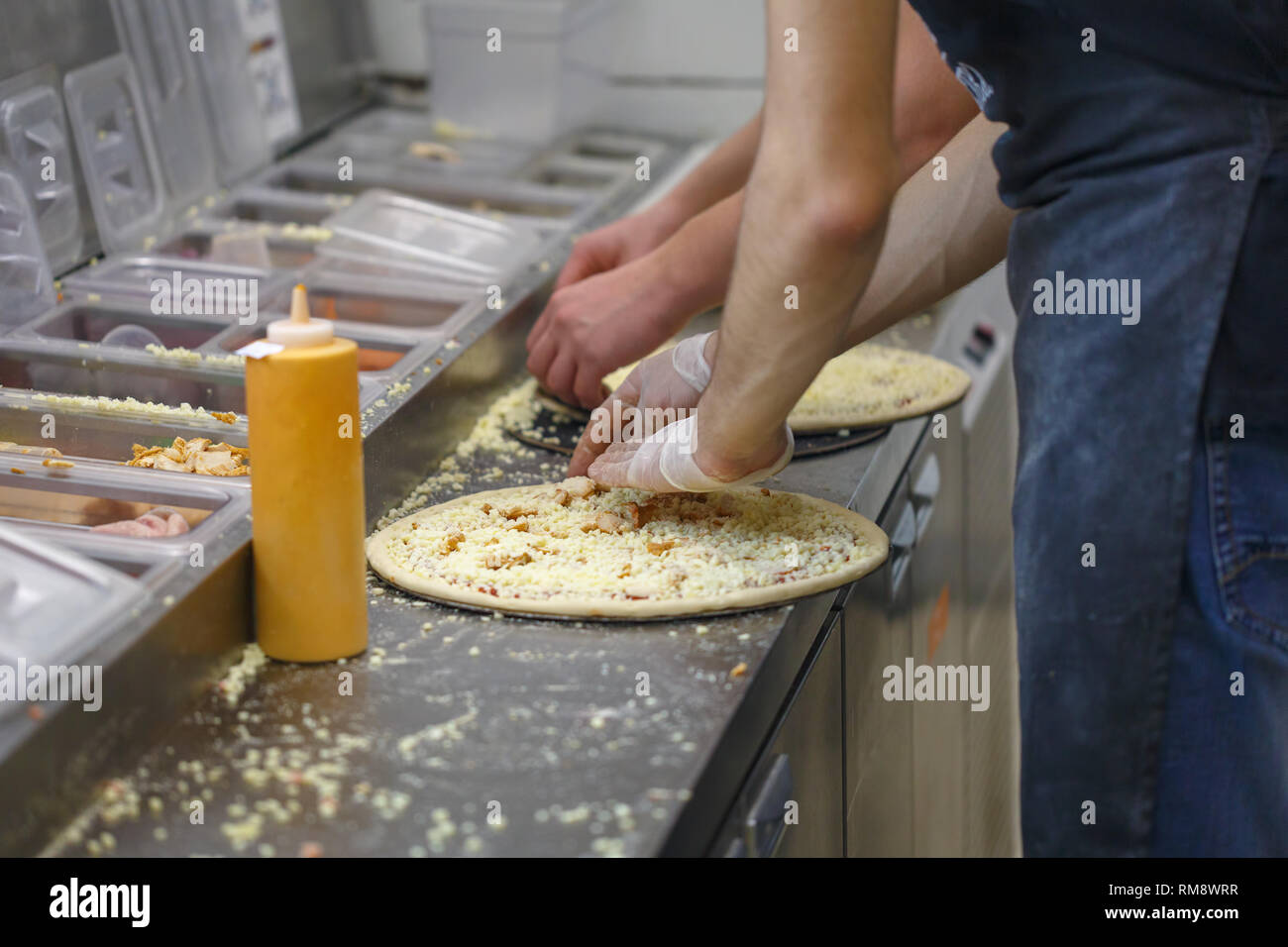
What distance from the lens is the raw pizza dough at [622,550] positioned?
1310 millimetres

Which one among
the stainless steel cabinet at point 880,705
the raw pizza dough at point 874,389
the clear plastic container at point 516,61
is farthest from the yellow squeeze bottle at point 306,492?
the clear plastic container at point 516,61

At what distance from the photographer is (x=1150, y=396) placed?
1177mm

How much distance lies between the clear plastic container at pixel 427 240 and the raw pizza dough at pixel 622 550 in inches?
24.1

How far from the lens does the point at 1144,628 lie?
1.20m

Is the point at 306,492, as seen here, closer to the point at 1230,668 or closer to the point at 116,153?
the point at 1230,668

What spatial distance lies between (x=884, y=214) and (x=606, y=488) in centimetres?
52

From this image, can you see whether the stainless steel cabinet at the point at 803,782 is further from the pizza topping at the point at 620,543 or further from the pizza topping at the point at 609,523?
the pizza topping at the point at 609,523

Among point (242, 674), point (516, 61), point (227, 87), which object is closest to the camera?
point (242, 674)

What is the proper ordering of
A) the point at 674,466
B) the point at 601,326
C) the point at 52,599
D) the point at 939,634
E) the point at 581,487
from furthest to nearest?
the point at 939,634 → the point at 601,326 → the point at 581,487 → the point at 674,466 → the point at 52,599

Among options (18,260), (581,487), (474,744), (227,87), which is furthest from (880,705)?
(227,87)

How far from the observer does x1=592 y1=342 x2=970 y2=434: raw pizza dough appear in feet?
5.80

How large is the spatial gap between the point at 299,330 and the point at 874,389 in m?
0.94

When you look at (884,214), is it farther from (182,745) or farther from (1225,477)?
(182,745)

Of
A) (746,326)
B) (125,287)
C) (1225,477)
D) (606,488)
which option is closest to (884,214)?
(746,326)
